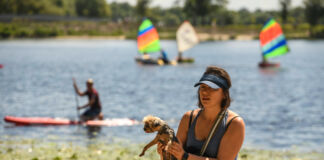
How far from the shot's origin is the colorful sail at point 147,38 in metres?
56.5

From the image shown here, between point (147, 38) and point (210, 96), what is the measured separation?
52462 millimetres

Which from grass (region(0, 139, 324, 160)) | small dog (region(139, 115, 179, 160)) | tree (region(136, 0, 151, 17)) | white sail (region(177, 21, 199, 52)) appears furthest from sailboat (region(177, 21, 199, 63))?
tree (region(136, 0, 151, 17))

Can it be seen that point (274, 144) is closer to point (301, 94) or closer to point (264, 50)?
point (301, 94)

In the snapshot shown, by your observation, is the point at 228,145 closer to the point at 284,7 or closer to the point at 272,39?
the point at 272,39

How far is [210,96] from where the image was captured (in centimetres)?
485

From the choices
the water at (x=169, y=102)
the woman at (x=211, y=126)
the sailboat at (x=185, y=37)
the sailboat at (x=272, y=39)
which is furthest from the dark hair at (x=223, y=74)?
the sailboat at (x=185, y=37)

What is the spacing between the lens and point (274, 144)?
16297 mm

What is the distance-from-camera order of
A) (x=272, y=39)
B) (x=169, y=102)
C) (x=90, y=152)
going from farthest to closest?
(x=272, y=39) < (x=169, y=102) < (x=90, y=152)

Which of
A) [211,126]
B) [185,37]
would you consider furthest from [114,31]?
[211,126]

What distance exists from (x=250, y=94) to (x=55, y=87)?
49.2 feet

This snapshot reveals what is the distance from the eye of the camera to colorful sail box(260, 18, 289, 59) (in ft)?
171

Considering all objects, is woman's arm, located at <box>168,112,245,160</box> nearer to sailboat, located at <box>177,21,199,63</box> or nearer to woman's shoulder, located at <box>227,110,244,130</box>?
woman's shoulder, located at <box>227,110,244,130</box>

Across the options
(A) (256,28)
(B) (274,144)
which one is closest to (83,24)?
(A) (256,28)

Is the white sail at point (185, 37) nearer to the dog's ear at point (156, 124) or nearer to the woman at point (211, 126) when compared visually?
the woman at point (211, 126)
